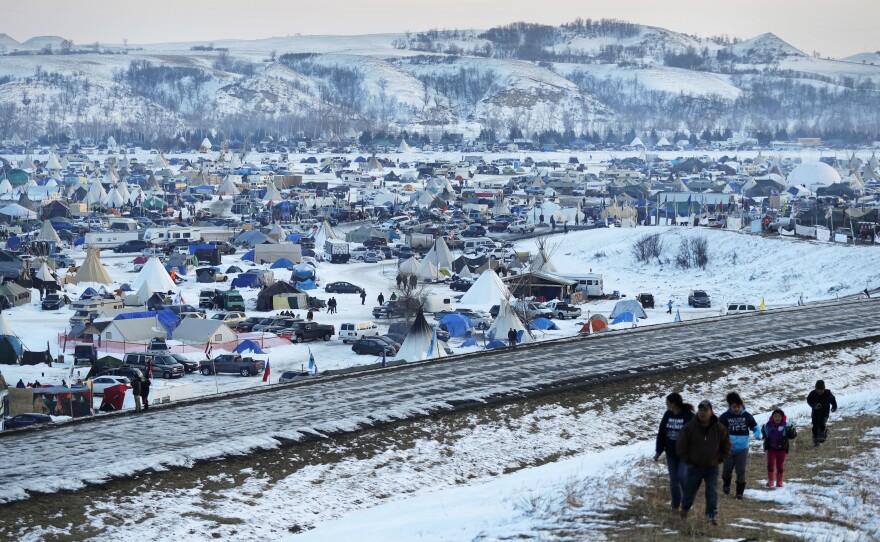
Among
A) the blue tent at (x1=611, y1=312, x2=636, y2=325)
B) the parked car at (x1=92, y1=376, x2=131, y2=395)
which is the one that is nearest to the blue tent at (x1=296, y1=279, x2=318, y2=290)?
the blue tent at (x1=611, y1=312, x2=636, y2=325)

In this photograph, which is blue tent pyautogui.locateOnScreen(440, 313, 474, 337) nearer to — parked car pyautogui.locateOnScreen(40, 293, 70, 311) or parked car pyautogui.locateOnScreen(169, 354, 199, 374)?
parked car pyautogui.locateOnScreen(169, 354, 199, 374)

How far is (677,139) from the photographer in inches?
5167

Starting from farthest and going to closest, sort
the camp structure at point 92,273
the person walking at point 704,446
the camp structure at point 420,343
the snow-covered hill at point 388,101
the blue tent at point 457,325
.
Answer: the snow-covered hill at point 388,101
the camp structure at point 92,273
the blue tent at point 457,325
the camp structure at point 420,343
the person walking at point 704,446

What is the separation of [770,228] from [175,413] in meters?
31.9

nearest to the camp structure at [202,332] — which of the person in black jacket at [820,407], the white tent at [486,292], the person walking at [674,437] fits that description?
the white tent at [486,292]

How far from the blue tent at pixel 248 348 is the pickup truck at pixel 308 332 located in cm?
181

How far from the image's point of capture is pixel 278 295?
3111 cm

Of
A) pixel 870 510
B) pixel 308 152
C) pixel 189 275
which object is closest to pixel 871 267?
pixel 189 275

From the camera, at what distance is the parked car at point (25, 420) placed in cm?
1608

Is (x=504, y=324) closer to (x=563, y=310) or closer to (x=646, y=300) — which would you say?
(x=563, y=310)

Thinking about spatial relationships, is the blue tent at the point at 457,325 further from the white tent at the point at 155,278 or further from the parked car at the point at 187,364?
the white tent at the point at 155,278

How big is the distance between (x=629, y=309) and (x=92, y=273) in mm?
15709

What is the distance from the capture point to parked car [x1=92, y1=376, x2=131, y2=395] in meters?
19.1

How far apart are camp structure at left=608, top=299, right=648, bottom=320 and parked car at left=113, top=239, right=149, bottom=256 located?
21.1m
